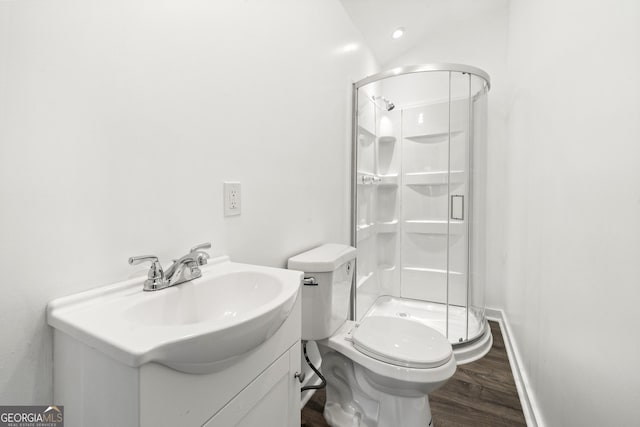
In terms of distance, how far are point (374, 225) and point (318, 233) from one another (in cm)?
85

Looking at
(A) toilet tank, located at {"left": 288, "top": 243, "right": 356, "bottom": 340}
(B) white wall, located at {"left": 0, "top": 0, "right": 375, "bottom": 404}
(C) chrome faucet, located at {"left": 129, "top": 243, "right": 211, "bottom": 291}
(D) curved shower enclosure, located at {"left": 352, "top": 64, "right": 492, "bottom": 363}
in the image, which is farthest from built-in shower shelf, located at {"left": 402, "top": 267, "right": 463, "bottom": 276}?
(C) chrome faucet, located at {"left": 129, "top": 243, "right": 211, "bottom": 291}

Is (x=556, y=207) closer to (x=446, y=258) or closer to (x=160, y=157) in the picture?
(x=446, y=258)

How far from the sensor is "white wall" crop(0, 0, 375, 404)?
59cm

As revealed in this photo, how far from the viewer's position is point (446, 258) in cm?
221

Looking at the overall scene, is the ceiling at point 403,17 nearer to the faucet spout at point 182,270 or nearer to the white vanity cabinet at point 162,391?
the faucet spout at point 182,270

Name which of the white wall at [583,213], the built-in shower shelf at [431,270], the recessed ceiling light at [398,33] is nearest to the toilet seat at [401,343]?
the white wall at [583,213]

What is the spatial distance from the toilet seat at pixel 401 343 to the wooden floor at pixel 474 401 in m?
0.46

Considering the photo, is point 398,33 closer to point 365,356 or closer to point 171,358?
point 365,356

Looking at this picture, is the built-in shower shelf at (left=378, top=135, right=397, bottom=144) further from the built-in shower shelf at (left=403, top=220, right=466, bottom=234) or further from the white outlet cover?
the white outlet cover

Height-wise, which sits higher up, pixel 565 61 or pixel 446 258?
pixel 565 61

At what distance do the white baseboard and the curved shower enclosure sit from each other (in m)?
0.15

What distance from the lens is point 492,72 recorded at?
253cm

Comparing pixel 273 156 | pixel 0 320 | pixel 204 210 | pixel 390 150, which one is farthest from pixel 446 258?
pixel 0 320

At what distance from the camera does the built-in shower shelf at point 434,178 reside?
2.14 metres
